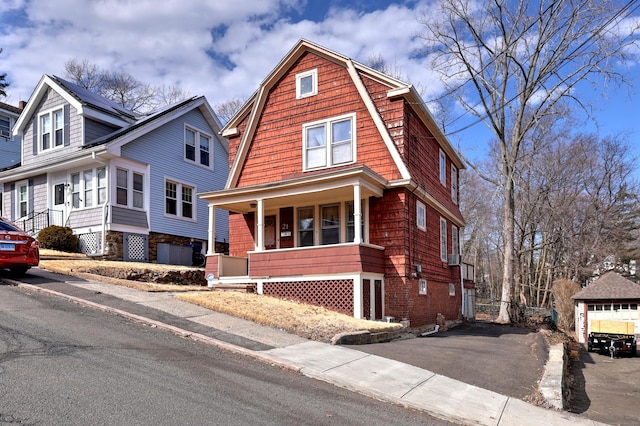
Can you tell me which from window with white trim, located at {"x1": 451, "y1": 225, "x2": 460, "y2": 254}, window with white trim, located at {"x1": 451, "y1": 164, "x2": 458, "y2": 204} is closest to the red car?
window with white trim, located at {"x1": 451, "y1": 225, "x2": 460, "y2": 254}

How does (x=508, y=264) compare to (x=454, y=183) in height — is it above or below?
below

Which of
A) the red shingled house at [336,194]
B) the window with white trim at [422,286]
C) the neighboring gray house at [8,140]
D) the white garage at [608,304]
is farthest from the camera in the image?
the neighboring gray house at [8,140]

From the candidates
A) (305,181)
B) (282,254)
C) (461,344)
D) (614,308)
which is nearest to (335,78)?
(305,181)

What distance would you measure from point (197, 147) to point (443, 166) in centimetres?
1168

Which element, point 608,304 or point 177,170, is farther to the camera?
point 608,304

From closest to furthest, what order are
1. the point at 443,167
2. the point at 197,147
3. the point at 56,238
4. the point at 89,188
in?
the point at 56,238 < the point at 89,188 < the point at 443,167 < the point at 197,147

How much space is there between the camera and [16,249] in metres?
13.3

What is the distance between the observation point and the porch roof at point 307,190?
14384 millimetres

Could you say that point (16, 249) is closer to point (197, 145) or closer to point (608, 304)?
point (197, 145)

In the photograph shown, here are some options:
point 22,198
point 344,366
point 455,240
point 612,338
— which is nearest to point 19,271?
point 344,366

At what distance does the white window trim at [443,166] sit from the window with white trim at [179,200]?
11.5m

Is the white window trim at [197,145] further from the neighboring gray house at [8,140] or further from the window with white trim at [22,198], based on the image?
the neighboring gray house at [8,140]

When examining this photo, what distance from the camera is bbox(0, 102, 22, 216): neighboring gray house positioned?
96.5 feet

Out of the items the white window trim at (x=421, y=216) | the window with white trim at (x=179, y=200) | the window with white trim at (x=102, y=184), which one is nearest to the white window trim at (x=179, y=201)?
the window with white trim at (x=179, y=200)
